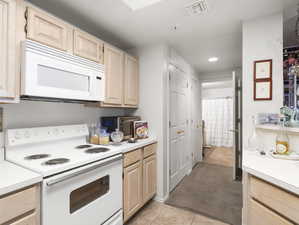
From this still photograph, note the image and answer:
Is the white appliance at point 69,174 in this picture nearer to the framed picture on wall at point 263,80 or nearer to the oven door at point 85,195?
the oven door at point 85,195

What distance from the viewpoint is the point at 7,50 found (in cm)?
110

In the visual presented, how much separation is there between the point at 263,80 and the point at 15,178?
2.27 meters

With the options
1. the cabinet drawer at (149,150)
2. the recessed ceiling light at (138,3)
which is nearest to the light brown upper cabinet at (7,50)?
Answer: the recessed ceiling light at (138,3)

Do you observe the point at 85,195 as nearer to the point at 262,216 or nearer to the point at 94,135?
the point at 94,135

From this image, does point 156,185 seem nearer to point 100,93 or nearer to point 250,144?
point 250,144

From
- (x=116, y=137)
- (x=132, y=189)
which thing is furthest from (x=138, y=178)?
(x=116, y=137)

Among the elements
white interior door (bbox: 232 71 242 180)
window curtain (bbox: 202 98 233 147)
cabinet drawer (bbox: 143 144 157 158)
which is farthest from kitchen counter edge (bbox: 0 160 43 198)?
Result: window curtain (bbox: 202 98 233 147)

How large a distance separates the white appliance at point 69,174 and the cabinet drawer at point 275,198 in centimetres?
116

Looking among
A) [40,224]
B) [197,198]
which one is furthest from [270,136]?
[40,224]

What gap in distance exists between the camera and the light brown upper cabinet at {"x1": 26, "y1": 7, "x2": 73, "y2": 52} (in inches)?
48.0

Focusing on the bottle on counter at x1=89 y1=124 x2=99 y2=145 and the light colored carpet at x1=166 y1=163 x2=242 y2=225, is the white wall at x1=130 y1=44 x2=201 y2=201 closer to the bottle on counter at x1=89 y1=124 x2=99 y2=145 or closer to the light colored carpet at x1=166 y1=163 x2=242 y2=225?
the light colored carpet at x1=166 y1=163 x2=242 y2=225

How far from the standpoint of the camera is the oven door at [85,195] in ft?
3.33

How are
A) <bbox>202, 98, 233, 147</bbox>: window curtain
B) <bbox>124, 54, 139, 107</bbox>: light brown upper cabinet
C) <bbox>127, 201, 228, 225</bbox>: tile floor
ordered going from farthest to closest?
<bbox>202, 98, 233, 147</bbox>: window curtain < <bbox>124, 54, 139, 107</bbox>: light brown upper cabinet < <bbox>127, 201, 228, 225</bbox>: tile floor

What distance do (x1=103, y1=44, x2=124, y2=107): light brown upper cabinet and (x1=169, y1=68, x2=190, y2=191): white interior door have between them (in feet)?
2.78
